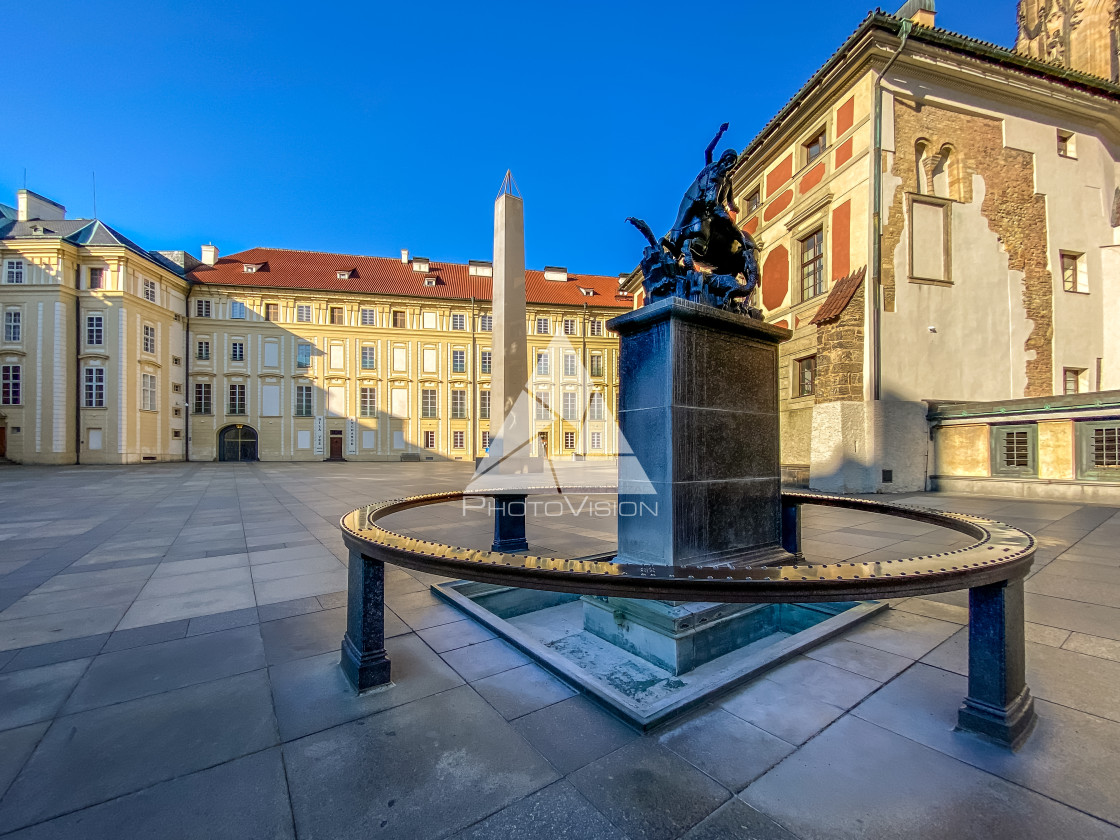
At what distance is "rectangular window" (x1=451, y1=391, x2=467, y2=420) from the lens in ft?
128

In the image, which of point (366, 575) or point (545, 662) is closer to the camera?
point (366, 575)

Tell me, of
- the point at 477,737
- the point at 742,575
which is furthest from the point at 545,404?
the point at 742,575

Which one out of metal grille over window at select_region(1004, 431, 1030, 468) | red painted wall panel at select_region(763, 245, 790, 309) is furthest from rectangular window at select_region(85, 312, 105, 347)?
metal grille over window at select_region(1004, 431, 1030, 468)

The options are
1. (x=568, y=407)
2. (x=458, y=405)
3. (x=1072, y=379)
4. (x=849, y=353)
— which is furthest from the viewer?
(x=568, y=407)

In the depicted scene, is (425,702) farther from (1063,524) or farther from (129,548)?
(1063,524)

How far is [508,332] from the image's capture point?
9.91 m

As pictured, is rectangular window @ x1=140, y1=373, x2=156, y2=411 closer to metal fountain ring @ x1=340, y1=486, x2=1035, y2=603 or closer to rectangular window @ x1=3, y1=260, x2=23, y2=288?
rectangular window @ x1=3, y1=260, x2=23, y2=288

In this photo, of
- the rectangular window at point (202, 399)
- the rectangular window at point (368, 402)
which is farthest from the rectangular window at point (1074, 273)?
the rectangular window at point (202, 399)

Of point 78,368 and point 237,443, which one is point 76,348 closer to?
point 78,368

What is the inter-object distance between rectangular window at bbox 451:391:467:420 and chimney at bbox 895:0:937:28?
31990 millimetres

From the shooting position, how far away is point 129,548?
6293 millimetres

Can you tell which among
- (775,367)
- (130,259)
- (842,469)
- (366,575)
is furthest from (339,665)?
(130,259)

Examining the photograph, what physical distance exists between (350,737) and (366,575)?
760mm

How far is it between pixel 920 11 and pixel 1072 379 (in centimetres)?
1193
